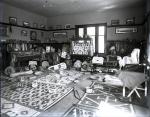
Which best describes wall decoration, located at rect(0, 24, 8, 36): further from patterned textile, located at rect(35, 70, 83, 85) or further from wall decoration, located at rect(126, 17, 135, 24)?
wall decoration, located at rect(126, 17, 135, 24)

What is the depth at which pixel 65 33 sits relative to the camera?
7.77 m

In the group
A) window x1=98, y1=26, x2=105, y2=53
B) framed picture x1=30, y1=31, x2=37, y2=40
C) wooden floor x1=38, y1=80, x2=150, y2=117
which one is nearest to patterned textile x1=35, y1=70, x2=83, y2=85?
wooden floor x1=38, y1=80, x2=150, y2=117

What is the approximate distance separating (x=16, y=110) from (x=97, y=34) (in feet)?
18.6

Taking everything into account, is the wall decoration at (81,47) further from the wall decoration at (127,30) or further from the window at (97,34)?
the wall decoration at (127,30)

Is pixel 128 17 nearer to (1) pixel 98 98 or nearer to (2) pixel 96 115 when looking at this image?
(1) pixel 98 98

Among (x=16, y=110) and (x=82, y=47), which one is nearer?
(x=16, y=110)

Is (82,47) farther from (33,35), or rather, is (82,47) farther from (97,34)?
(33,35)

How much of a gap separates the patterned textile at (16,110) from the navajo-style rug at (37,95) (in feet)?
0.39

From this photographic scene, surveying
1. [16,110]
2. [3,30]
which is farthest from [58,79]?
[3,30]

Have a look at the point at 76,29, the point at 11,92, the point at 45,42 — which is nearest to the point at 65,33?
the point at 76,29

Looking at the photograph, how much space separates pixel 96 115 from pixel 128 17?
18.3 feet

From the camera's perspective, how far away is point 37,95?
10.2 feet

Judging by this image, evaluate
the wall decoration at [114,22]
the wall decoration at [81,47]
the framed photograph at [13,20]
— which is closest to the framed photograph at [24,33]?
the framed photograph at [13,20]

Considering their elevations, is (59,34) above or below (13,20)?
below
